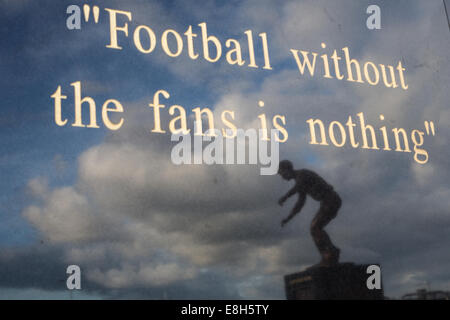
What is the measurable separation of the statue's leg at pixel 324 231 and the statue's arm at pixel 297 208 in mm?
381

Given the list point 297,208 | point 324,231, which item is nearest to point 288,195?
point 297,208

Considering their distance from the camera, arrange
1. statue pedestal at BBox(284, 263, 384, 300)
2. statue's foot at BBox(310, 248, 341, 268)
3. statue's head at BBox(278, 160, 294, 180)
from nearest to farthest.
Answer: statue pedestal at BBox(284, 263, 384, 300)
statue's foot at BBox(310, 248, 341, 268)
statue's head at BBox(278, 160, 294, 180)

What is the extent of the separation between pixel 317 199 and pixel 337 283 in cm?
144

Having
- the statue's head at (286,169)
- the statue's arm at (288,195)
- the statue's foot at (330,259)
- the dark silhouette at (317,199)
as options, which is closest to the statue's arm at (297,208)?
the dark silhouette at (317,199)

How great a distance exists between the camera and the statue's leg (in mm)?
7223

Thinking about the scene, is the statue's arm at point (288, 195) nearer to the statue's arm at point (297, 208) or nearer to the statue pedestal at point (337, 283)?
the statue's arm at point (297, 208)

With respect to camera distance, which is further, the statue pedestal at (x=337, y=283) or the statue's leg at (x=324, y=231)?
the statue's leg at (x=324, y=231)

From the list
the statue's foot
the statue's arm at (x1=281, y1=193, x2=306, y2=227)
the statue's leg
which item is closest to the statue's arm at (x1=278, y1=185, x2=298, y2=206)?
the statue's arm at (x1=281, y1=193, x2=306, y2=227)

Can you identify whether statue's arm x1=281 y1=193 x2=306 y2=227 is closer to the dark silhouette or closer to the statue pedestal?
the dark silhouette

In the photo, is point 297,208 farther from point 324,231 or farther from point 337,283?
point 337,283

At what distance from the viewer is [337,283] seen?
7.06 meters

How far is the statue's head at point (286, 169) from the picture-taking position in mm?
7590

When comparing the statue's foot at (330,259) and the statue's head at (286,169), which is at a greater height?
the statue's head at (286,169)
